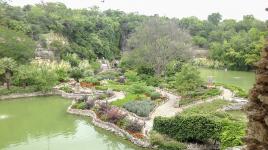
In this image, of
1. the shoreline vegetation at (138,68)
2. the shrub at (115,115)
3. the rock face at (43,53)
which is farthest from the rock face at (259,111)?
the rock face at (43,53)

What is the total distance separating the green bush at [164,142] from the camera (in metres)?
22.5

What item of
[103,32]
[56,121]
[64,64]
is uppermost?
[103,32]

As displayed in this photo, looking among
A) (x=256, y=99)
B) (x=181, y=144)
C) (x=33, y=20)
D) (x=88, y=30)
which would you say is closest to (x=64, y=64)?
(x=33, y=20)

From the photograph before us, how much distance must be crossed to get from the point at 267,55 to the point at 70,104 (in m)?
32.1

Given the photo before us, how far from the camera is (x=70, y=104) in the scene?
121 ft

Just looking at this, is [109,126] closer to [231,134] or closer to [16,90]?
[231,134]

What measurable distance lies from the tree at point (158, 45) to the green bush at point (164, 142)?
26.8 meters

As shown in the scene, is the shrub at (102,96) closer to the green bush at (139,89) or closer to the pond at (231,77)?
the green bush at (139,89)

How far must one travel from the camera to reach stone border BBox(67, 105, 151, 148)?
24.8 meters

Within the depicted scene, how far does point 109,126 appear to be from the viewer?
2873 cm

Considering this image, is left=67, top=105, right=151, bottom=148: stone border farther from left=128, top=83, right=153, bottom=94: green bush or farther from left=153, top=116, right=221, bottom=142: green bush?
left=128, top=83, right=153, bottom=94: green bush

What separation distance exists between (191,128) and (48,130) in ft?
37.6

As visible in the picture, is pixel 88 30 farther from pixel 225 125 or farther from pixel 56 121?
pixel 225 125

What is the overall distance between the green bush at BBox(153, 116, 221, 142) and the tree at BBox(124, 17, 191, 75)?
26242mm
